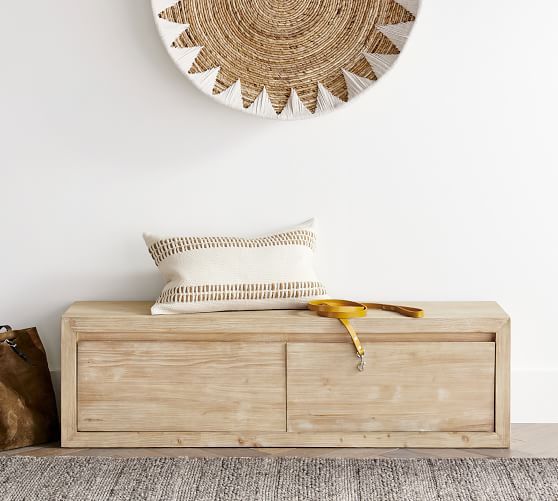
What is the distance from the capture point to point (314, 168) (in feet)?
8.43

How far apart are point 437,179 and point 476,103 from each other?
28cm

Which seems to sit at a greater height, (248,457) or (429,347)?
(429,347)

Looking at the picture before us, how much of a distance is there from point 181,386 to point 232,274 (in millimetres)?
369

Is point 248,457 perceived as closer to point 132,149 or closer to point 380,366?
point 380,366

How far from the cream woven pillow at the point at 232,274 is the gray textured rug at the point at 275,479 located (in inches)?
18.1

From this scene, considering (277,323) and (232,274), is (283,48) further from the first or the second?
(277,323)

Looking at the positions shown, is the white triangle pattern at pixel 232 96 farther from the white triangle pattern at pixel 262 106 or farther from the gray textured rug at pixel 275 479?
the gray textured rug at pixel 275 479

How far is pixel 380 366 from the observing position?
2.28 m

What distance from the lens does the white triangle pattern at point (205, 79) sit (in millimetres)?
2469

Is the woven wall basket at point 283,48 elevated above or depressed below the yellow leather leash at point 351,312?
above

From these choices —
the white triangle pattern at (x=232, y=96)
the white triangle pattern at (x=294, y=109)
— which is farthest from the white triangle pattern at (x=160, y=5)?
the white triangle pattern at (x=294, y=109)

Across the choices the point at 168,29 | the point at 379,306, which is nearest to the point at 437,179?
the point at 379,306

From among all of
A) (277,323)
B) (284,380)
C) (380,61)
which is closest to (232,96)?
(380,61)

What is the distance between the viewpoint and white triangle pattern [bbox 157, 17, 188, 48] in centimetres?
244
